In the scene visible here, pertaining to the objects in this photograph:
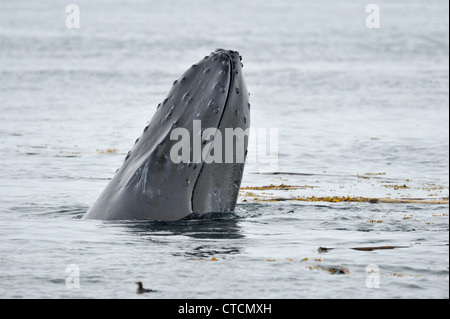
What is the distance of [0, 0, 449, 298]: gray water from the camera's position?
7496 mm

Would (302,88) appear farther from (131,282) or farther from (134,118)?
(131,282)

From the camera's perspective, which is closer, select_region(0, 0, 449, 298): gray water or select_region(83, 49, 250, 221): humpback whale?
select_region(0, 0, 449, 298): gray water

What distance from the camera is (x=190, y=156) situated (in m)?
8.81

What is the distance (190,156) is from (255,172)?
6.03 m

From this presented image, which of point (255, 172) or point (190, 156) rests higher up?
point (190, 156)

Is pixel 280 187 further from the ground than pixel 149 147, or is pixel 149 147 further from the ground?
pixel 149 147

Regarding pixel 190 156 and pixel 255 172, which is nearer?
pixel 190 156

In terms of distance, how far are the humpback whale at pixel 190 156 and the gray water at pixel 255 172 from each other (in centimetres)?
20

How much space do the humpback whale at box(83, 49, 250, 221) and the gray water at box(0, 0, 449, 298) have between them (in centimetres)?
20

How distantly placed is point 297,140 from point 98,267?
11.3 meters

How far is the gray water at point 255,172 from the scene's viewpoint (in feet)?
24.6

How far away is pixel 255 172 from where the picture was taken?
1479 centimetres

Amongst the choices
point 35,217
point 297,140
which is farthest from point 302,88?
point 35,217
